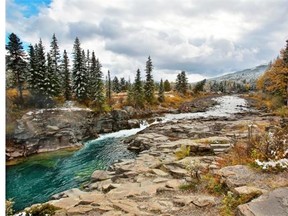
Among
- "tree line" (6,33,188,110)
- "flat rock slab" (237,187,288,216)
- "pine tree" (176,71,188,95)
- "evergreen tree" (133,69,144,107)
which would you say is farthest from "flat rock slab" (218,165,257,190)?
"pine tree" (176,71,188,95)

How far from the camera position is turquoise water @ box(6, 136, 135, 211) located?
53.0 feet

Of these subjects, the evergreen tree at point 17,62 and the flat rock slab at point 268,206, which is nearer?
the flat rock slab at point 268,206

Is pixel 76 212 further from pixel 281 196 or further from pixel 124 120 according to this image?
pixel 124 120

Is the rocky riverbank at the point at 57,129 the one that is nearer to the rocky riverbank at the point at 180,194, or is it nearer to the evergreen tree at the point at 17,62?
the evergreen tree at the point at 17,62

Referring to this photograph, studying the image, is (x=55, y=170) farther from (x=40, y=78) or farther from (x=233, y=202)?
(x=40, y=78)

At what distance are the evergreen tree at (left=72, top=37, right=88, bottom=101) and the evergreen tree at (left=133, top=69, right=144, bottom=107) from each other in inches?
501

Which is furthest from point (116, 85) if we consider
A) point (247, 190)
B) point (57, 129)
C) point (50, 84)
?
point (247, 190)

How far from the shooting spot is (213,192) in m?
7.79

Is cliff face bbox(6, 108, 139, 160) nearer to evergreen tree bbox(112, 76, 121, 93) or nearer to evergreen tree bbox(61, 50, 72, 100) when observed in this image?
evergreen tree bbox(61, 50, 72, 100)

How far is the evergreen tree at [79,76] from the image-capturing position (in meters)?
41.3

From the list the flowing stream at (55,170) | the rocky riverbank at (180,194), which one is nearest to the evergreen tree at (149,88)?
the flowing stream at (55,170)

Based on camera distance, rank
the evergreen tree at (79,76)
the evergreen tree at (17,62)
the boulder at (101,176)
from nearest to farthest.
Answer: the boulder at (101,176), the evergreen tree at (17,62), the evergreen tree at (79,76)

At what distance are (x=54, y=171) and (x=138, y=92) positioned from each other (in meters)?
34.3

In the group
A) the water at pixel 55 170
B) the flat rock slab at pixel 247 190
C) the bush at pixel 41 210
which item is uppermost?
the flat rock slab at pixel 247 190
